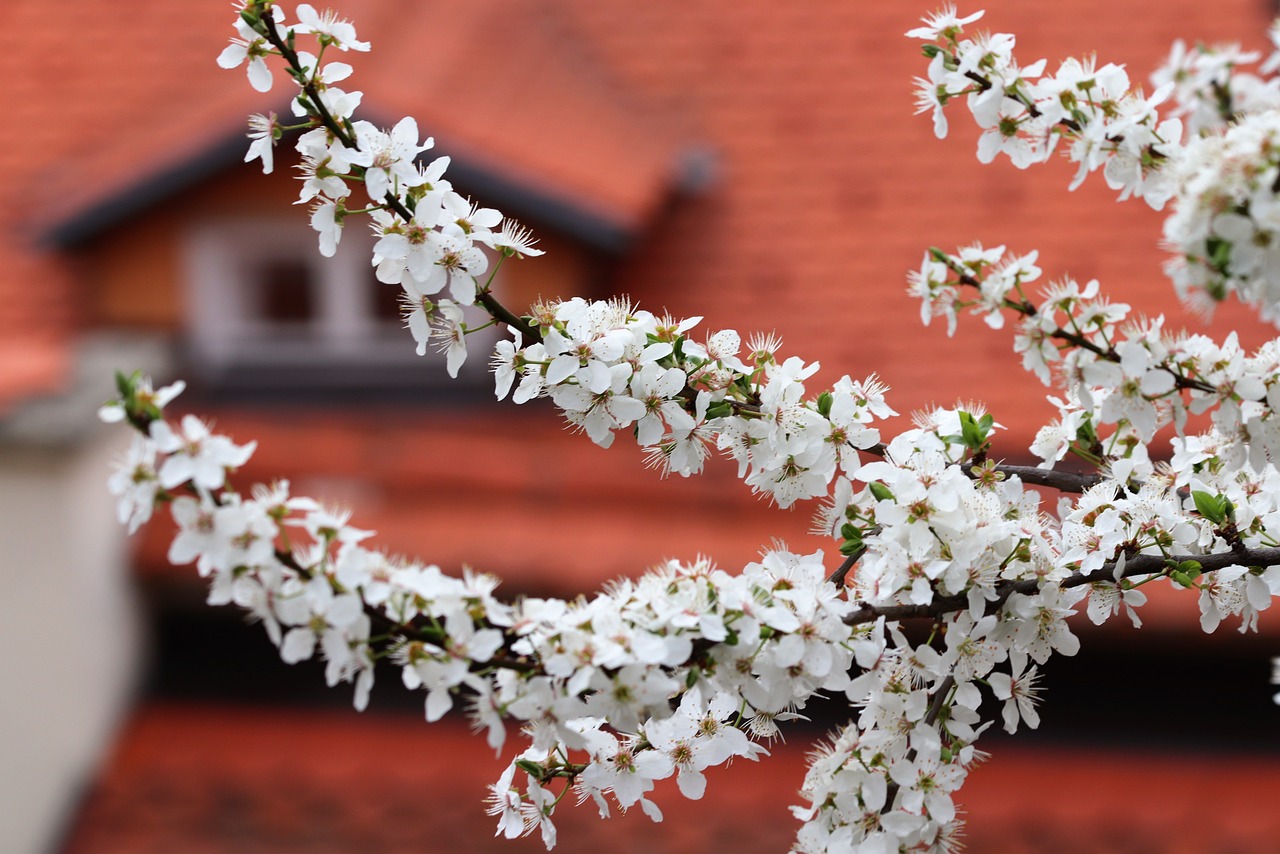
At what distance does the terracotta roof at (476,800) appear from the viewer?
3.74 m

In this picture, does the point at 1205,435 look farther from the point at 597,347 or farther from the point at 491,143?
the point at 491,143

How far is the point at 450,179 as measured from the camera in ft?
13.7

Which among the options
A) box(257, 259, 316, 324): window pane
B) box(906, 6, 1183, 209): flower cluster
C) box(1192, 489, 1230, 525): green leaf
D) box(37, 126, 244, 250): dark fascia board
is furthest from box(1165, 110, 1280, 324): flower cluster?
box(257, 259, 316, 324): window pane

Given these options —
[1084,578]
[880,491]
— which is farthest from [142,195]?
[1084,578]

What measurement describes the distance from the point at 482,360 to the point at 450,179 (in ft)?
1.93

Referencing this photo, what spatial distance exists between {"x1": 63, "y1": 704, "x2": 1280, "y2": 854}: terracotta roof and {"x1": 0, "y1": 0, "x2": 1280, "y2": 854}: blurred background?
0.01 meters

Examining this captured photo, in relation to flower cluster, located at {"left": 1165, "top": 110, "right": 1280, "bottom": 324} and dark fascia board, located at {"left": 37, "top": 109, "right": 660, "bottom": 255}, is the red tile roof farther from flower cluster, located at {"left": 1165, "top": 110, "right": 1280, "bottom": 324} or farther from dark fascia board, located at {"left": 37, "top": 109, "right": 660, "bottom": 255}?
flower cluster, located at {"left": 1165, "top": 110, "right": 1280, "bottom": 324}

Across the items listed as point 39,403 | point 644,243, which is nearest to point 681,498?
point 644,243

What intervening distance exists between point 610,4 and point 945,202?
61.0 inches

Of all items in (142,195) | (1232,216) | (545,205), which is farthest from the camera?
(142,195)

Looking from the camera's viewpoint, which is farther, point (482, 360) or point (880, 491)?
point (482, 360)

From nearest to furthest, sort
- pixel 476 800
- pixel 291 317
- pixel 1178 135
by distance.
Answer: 1. pixel 1178 135
2. pixel 476 800
3. pixel 291 317

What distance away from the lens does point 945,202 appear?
437cm

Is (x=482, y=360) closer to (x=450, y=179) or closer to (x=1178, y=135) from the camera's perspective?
(x=450, y=179)
